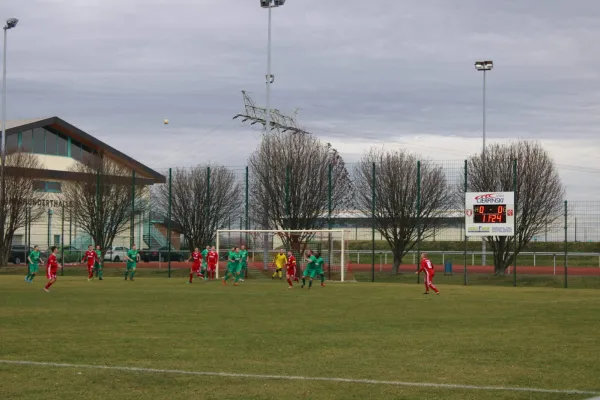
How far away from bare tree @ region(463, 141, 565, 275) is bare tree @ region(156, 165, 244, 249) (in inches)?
556

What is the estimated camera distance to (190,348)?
15.4 m

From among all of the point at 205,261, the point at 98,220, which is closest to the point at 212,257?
the point at 205,261

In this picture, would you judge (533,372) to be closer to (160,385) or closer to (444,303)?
(160,385)

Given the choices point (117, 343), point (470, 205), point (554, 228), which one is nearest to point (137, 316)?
point (117, 343)

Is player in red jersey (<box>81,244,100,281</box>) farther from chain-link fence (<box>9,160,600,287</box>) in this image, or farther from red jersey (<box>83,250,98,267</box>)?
chain-link fence (<box>9,160,600,287</box>)

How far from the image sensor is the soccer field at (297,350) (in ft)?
37.3

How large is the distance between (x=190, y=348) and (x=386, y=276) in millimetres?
33926

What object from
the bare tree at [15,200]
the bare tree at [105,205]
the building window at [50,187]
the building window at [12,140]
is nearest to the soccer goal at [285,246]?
the bare tree at [105,205]

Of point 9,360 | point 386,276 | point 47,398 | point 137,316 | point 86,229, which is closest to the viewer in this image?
point 47,398

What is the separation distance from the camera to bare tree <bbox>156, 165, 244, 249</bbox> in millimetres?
54000

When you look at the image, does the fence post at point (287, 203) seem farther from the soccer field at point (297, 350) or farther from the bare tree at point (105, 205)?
the soccer field at point (297, 350)

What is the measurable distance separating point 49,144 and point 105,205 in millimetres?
19476

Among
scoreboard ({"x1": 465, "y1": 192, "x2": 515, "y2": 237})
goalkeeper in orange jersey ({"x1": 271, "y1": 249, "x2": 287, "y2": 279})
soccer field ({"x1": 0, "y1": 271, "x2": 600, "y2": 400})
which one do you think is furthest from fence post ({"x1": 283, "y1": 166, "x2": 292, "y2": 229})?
soccer field ({"x1": 0, "y1": 271, "x2": 600, "y2": 400})

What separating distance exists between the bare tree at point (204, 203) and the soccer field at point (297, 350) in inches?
1044
